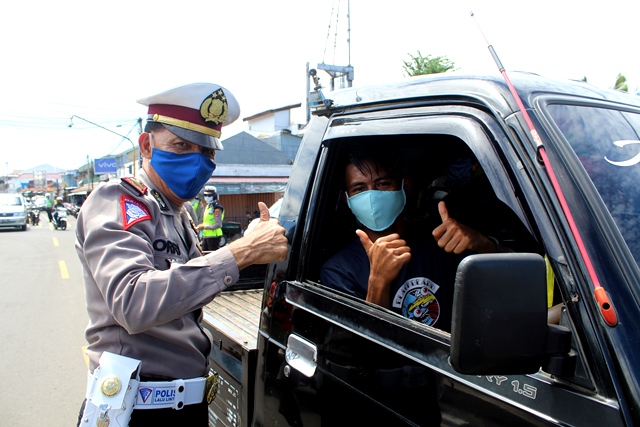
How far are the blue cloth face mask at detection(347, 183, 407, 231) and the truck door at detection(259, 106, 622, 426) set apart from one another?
133mm

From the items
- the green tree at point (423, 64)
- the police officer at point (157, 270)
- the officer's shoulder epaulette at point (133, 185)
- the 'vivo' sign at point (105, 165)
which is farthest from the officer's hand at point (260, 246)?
the 'vivo' sign at point (105, 165)

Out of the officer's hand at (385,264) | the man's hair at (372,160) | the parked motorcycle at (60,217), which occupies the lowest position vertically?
the parked motorcycle at (60,217)

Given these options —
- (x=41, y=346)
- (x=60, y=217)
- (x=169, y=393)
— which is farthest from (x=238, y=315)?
(x=60, y=217)

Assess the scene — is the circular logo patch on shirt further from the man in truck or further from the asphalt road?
the asphalt road

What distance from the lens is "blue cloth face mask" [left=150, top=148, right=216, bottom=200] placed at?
203 cm

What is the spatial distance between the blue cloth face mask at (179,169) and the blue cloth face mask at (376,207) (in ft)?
2.20

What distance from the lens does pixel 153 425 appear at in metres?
1.84

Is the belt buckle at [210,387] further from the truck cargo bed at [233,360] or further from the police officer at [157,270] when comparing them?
the truck cargo bed at [233,360]

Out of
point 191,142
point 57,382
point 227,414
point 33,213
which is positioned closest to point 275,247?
point 191,142

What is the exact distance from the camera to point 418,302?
6.32 feet

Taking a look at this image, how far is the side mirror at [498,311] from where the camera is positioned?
95cm

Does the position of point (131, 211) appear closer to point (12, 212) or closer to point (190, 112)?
point (190, 112)

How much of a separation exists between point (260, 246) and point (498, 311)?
101cm

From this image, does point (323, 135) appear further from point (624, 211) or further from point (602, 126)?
point (624, 211)
